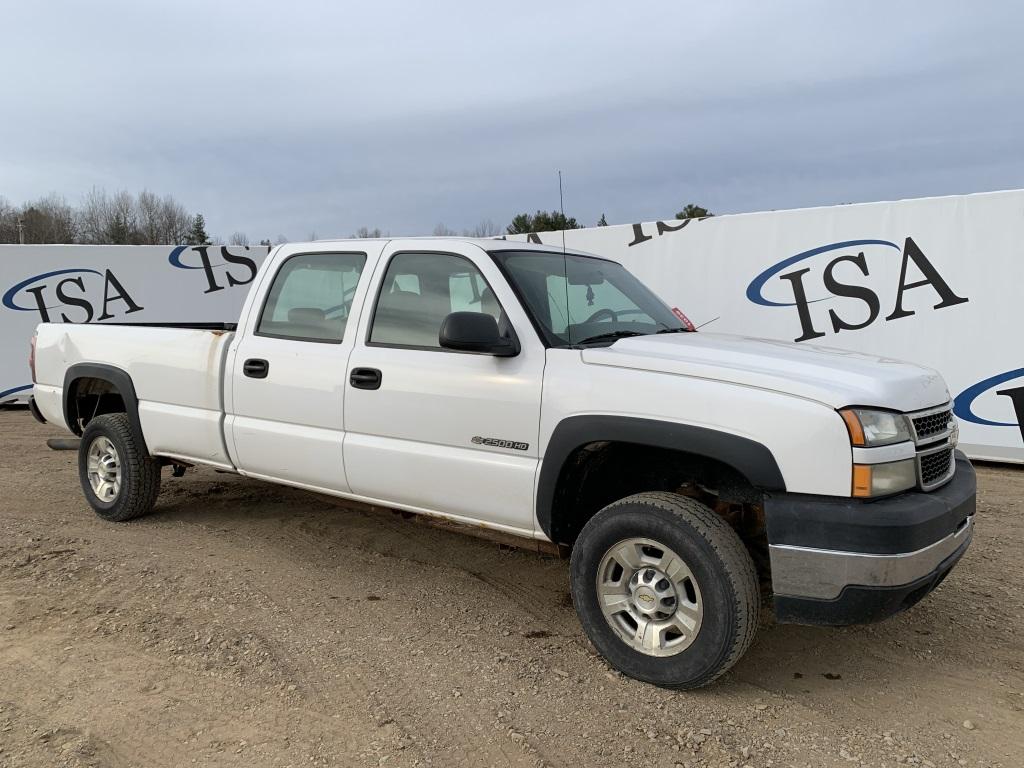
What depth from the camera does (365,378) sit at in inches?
157

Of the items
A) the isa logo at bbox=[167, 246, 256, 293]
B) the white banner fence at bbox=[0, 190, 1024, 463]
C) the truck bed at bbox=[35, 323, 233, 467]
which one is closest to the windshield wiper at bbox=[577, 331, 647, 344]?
the truck bed at bbox=[35, 323, 233, 467]

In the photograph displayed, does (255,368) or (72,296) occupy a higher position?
(72,296)

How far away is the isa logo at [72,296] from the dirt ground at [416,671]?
8.67m

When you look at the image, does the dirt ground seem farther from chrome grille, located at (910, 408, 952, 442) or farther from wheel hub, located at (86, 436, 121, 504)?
chrome grille, located at (910, 408, 952, 442)

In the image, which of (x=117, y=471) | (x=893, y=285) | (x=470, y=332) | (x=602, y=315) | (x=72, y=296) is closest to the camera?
(x=470, y=332)

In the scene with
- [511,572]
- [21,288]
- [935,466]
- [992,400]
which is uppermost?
[21,288]

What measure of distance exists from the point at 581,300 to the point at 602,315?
0.13 meters

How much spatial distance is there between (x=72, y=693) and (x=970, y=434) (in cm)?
807

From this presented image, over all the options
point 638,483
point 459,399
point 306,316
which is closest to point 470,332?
point 459,399

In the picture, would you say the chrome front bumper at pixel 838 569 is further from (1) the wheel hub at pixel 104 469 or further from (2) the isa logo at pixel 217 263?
(2) the isa logo at pixel 217 263

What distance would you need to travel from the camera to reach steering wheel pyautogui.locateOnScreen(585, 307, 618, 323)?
3.86 metres

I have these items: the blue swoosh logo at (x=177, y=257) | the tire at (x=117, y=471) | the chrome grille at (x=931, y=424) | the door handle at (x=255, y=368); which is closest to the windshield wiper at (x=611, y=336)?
the chrome grille at (x=931, y=424)

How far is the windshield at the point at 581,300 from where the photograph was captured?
369cm

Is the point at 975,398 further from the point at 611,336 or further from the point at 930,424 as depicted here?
the point at 611,336
